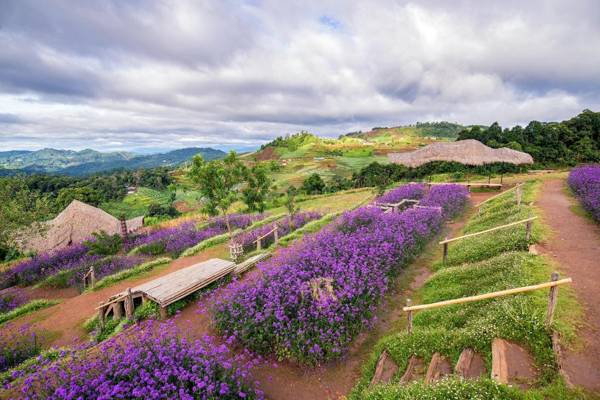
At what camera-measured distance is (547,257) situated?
685 centimetres

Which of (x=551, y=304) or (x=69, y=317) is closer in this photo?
(x=551, y=304)

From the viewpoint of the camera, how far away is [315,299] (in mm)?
5570

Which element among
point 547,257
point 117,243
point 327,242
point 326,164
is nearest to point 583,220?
point 547,257

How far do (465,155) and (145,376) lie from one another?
70.4 ft

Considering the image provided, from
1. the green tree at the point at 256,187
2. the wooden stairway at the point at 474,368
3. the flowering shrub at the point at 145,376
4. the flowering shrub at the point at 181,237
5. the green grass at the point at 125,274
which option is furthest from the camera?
the flowering shrub at the point at 181,237

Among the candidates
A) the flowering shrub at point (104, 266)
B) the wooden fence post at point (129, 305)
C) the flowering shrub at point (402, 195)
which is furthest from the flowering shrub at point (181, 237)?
the flowering shrub at point (402, 195)

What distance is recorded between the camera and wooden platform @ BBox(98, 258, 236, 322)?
686 cm

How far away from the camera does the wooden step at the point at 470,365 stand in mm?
Answer: 3924

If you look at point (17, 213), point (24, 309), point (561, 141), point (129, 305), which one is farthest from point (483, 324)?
point (561, 141)

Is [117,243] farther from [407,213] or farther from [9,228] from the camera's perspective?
[407,213]

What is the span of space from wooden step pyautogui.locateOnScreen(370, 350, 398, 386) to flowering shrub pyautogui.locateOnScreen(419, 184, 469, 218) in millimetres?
9795

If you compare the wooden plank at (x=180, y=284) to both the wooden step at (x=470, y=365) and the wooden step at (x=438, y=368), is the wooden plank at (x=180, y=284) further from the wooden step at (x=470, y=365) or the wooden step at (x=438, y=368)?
the wooden step at (x=470, y=365)

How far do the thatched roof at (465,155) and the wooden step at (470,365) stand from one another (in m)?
16.9

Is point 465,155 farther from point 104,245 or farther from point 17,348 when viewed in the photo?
point 104,245
